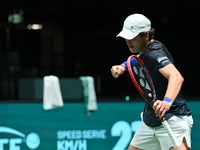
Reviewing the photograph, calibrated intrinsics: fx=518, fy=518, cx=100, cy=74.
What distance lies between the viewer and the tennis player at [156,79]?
3.95m

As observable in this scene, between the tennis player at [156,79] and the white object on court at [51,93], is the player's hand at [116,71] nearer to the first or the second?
the tennis player at [156,79]

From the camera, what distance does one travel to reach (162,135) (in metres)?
4.27

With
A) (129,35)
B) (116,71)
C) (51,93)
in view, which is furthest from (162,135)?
(51,93)

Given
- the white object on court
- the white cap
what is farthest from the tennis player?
the white object on court

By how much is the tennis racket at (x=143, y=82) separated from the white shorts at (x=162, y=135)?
187mm

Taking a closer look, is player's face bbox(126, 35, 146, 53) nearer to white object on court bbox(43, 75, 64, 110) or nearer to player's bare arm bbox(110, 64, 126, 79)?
player's bare arm bbox(110, 64, 126, 79)

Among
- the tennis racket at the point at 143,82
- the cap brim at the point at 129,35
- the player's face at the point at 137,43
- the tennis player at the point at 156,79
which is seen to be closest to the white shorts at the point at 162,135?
the tennis player at the point at 156,79

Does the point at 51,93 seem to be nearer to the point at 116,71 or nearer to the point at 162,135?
the point at 116,71

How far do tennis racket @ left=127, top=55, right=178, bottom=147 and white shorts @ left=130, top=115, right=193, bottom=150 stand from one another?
7.3 inches

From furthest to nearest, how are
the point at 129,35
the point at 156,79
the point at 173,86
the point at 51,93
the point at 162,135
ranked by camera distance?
the point at 51,93, the point at 162,135, the point at 156,79, the point at 129,35, the point at 173,86

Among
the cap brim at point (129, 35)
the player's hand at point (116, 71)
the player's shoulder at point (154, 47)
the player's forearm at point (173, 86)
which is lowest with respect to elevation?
Answer: the player's forearm at point (173, 86)

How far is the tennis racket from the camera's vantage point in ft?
13.0

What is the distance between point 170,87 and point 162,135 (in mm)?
767

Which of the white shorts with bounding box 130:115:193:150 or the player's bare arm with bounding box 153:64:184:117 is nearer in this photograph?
the player's bare arm with bounding box 153:64:184:117
